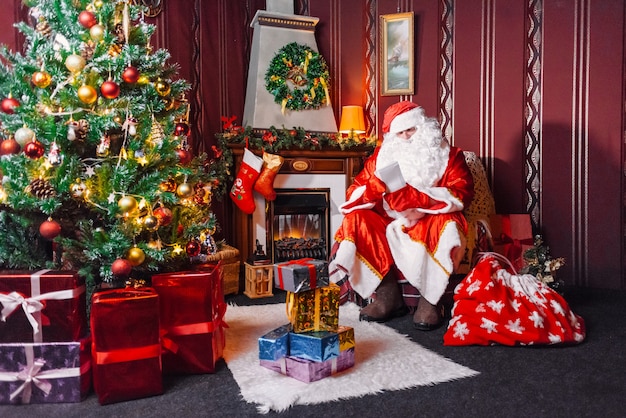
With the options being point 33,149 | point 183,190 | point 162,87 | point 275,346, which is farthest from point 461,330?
point 33,149

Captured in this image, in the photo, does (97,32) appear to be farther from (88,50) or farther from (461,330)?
(461,330)

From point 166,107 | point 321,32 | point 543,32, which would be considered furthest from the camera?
point 321,32

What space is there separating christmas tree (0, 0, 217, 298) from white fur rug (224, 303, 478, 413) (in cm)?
55

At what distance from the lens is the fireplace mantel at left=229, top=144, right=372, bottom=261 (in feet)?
13.2

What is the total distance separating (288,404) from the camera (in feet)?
6.10

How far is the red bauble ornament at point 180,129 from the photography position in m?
2.35

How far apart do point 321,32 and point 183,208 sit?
2.98m

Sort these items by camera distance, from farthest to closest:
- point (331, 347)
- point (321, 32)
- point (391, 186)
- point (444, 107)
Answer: point (321, 32) < point (444, 107) < point (391, 186) < point (331, 347)

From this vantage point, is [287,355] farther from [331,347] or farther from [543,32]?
[543,32]

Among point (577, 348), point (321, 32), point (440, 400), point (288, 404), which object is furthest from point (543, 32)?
point (288, 404)

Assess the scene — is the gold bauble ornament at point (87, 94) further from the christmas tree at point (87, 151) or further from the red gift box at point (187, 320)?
the red gift box at point (187, 320)

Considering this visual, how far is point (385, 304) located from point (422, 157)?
93 cm

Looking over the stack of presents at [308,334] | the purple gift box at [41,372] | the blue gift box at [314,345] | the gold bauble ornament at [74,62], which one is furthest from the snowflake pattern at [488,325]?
the gold bauble ornament at [74,62]

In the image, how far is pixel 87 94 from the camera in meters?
2.03
